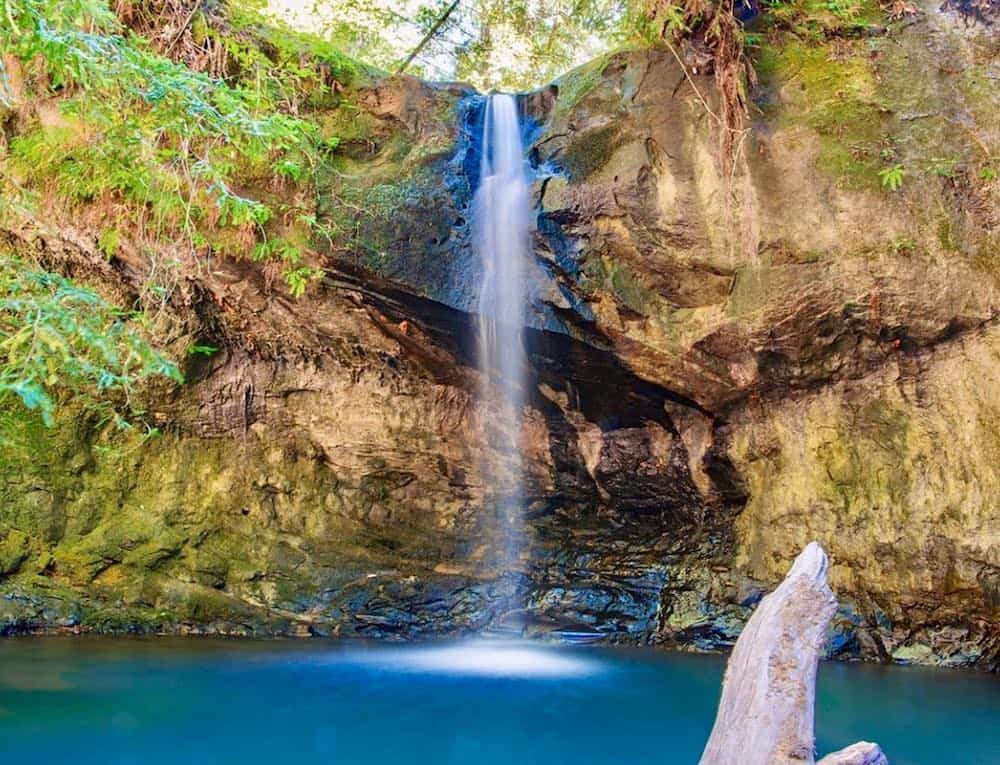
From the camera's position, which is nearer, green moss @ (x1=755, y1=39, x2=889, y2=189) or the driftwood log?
the driftwood log

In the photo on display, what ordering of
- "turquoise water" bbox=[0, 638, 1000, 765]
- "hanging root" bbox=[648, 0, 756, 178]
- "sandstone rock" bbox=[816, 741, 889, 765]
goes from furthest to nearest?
"hanging root" bbox=[648, 0, 756, 178], "turquoise water" bbox=[0, 638, 1000, 765], "sandstone rock" bbox=[816, 741, 889, 765]

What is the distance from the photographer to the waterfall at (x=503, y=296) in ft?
22.9

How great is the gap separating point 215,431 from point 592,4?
6344 mm

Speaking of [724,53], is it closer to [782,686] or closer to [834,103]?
[834,103]

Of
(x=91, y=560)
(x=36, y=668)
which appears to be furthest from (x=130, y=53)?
(x=91, y=560)

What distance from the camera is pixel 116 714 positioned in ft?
16.1

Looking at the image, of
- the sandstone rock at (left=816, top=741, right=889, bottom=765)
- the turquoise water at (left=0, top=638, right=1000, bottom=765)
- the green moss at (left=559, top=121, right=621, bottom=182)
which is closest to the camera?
the sandstone rock at (left=816, top=741, right=889, bottom=765)

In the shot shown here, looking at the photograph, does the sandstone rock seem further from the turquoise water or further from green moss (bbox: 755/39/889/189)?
green moss (bbox: 755/39/889/189)

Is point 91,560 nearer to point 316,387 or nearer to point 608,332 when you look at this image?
point 316,387

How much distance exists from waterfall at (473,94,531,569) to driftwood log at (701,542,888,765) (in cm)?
451

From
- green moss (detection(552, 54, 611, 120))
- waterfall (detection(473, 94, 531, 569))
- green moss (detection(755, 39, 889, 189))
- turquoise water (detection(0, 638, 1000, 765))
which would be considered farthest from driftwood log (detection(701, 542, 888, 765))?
green moss (detection(552, 54, 611, 120))

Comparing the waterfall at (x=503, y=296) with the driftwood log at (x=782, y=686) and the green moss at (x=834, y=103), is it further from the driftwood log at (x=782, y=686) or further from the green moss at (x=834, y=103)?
the driftwood log at (x=782, y=686)

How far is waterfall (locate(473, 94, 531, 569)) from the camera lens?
6969 mm

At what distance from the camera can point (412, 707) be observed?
5203 mm
